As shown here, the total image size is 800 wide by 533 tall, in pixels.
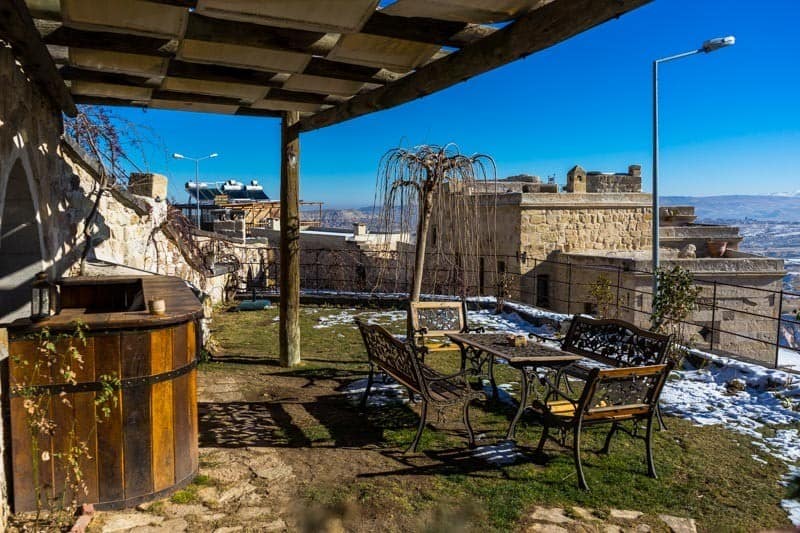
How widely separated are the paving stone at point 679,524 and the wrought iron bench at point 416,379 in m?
1.49

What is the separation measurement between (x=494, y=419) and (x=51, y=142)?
460 centimetres

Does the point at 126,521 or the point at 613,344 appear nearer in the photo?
the point at 126,521

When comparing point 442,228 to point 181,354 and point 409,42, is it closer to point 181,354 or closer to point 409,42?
point 409,42

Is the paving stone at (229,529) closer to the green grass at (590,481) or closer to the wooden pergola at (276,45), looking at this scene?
the green grass at (590,481)

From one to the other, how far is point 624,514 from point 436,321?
136 inches

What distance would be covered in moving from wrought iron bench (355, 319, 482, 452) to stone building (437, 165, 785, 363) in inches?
471

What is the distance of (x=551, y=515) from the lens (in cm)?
346

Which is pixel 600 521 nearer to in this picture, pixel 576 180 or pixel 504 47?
pixel 504 47

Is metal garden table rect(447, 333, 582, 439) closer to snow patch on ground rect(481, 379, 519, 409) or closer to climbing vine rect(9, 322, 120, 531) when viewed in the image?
snow patch on ground rect(481, 379, 519, 409)

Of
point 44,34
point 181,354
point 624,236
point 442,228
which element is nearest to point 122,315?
point 181,354

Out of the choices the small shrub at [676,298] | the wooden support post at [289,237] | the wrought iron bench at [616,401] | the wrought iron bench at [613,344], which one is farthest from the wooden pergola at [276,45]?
the small shrub at [676,298]

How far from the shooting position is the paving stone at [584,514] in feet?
11.2

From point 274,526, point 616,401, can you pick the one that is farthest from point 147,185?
point 616,401

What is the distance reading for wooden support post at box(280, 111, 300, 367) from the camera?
6949 millimetres
